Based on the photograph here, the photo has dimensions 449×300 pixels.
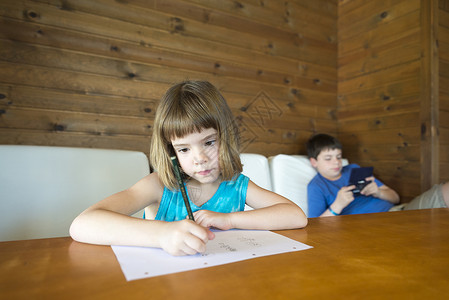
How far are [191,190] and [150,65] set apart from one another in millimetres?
1076

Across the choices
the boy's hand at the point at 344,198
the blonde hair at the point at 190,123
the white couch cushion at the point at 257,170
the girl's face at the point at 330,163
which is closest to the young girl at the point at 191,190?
the blonde hair at the point at 190,123

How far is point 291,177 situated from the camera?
6.15 ft

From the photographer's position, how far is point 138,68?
1.67m

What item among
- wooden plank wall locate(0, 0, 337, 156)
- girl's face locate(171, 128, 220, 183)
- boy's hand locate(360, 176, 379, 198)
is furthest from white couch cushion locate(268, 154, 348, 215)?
girl's face locate(171, 128, 220, 183)

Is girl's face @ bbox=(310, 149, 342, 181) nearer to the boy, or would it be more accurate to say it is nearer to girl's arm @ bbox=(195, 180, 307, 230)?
the boy

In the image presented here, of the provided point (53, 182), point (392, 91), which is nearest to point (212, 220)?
point (53, 182)

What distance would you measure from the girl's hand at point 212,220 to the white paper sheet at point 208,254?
4 cm

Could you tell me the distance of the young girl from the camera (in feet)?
1.80

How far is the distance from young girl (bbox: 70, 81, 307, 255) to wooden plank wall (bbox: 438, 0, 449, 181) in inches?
65.6

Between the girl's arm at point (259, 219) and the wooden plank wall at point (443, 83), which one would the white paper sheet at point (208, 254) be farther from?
the wooden plank wall at point (443, 83)

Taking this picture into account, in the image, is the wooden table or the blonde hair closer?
the wooden table

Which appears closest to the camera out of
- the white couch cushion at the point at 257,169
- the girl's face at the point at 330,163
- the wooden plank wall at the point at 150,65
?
the wooden plank wall at the point at 150,65

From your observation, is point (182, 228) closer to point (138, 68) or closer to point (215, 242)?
point (215, 242)

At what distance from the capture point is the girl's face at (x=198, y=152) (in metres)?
0.78
